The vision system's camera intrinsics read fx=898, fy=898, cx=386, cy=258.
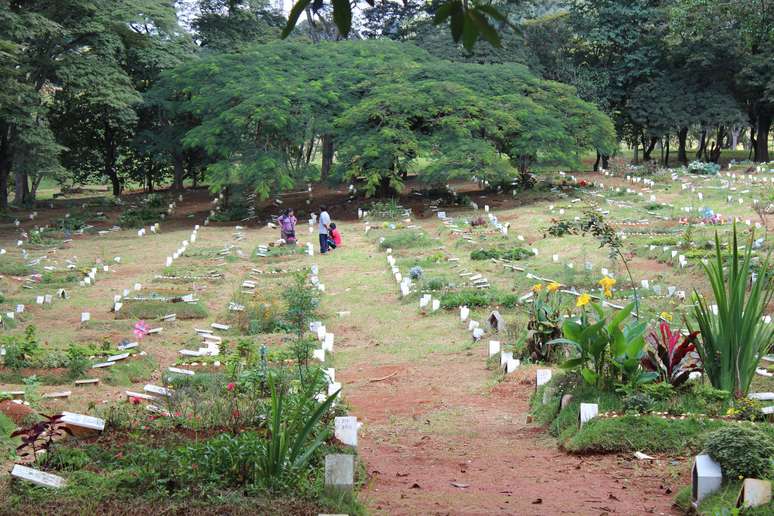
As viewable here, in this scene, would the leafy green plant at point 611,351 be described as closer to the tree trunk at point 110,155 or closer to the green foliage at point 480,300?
the green foliage at point 480,300

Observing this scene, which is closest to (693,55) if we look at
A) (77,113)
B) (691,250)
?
(691,250)

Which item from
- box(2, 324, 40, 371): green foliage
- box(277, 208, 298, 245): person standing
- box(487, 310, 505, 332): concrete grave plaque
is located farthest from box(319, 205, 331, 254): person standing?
box(2, 324, 40, 371): green foliage

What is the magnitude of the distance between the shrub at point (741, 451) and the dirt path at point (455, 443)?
0.41 metres

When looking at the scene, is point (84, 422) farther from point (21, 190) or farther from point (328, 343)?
point (21, 190)

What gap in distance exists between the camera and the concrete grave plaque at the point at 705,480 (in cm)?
471

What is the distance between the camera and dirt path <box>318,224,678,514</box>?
16.8 ft

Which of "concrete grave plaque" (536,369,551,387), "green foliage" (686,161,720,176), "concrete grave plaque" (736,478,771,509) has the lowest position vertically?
"concrete grave plaque" (536,369,551,387)

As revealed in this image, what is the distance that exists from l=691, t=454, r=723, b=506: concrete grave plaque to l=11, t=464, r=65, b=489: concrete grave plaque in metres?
3.40

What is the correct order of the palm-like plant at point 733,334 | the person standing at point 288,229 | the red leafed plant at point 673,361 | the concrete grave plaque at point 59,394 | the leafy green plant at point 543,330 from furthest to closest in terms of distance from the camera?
the person standing at point 288,229 → the leafy green plant at point 543,330 → the concrete grave plaque at point 59,394 → the red leafed plant at point 673,361 → the palm-like plant at point 733,334

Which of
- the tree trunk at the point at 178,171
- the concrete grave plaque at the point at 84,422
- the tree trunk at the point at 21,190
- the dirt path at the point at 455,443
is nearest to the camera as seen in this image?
the dirt path at the point at 455,443

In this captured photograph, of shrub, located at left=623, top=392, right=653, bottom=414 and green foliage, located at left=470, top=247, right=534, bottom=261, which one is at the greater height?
shrub, located at left=623, top=392, right=653, bottom=414

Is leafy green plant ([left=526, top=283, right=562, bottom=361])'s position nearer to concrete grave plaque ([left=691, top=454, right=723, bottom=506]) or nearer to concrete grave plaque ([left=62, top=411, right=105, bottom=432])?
concrete grave plaque ([left=691, top=454, right=723, bottom=506])

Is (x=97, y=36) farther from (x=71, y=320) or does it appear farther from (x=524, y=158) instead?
(x=71, y=320)

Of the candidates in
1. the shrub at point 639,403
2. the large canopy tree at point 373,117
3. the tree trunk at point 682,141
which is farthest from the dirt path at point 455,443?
the tree trunk at point 682,141
